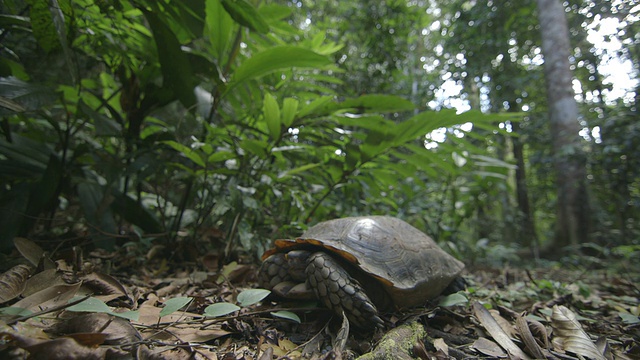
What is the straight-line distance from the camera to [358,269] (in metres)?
1.52

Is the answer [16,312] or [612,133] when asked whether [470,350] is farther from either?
[612,133]

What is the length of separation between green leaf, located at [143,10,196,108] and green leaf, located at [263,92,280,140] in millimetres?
452

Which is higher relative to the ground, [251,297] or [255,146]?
[255,146]

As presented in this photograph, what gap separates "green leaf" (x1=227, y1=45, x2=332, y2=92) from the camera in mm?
1854

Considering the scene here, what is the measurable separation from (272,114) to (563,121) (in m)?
5.08

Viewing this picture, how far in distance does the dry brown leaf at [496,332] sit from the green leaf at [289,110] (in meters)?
1.41

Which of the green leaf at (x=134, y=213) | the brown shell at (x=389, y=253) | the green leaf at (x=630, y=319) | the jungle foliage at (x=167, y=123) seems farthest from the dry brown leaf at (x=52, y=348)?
the green leaf at (x=630, y=319)

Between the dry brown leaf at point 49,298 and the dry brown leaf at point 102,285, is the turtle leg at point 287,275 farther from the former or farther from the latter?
the dry brown leaf at point 49,298

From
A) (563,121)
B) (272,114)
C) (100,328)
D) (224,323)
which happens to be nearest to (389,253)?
(224,323)

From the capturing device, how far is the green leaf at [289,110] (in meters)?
1.94

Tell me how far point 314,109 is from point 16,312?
1.57m

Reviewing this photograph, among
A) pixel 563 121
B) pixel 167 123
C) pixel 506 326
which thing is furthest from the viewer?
pixel 563 121

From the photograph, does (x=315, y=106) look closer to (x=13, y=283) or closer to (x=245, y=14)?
(x=245, y=14)

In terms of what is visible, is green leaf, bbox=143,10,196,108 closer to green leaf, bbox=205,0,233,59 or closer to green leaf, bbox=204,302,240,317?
green leaf, bbox=205,0,233,59
